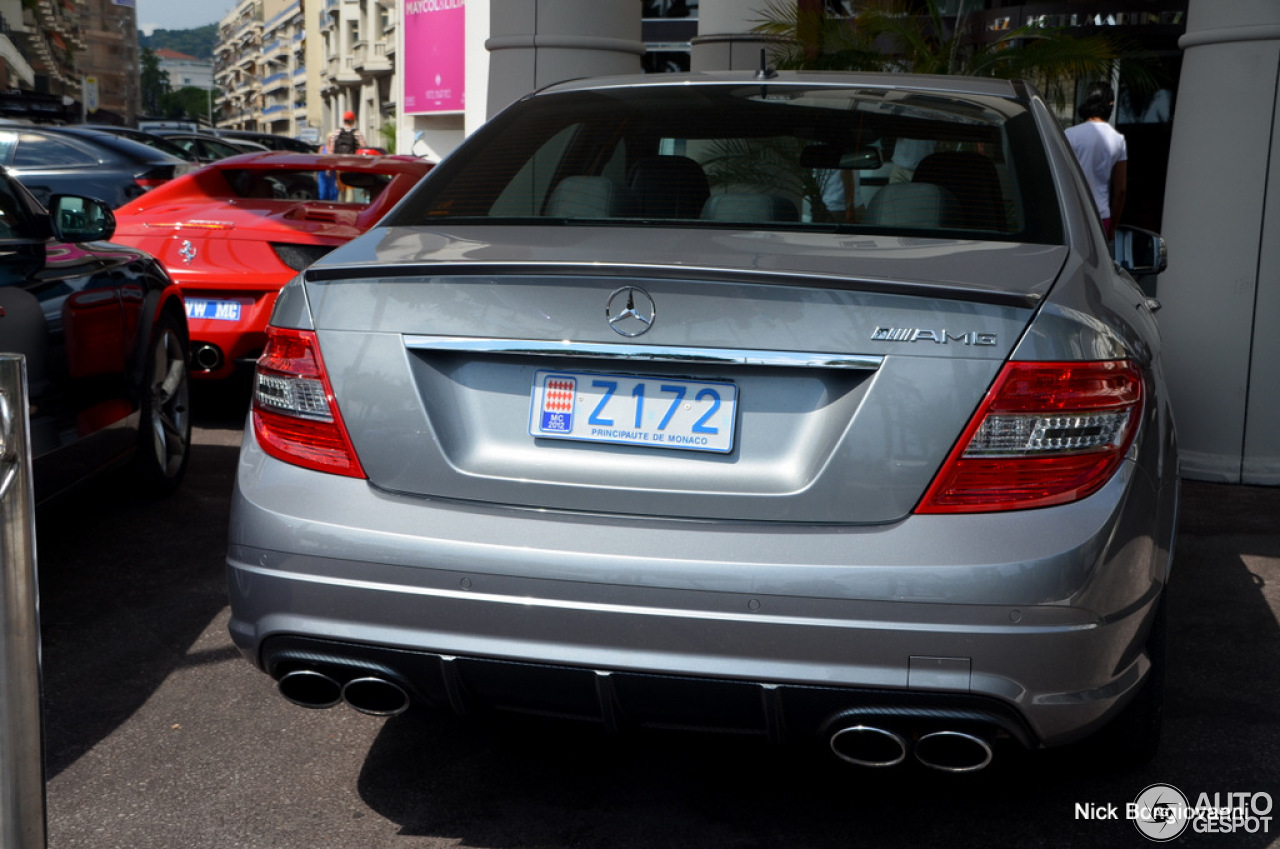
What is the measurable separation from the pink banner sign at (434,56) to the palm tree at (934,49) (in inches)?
1169

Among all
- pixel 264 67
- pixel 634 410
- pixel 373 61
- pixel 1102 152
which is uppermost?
pixel 264 67

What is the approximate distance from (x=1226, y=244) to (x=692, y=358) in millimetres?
4737

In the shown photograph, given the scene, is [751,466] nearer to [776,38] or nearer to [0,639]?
[0,639]

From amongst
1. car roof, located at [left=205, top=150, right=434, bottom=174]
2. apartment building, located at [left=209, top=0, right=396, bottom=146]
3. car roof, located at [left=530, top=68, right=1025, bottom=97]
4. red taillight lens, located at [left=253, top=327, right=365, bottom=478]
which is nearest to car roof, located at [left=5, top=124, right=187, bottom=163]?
car roof, located at [left=205, top=150, right=434, bottom=174]

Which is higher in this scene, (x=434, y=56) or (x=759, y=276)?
(x=434, y=56)

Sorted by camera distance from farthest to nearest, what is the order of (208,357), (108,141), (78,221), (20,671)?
(108,141) < (208,357) < (78,221) < (20,671)

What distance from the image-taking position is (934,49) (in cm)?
1045

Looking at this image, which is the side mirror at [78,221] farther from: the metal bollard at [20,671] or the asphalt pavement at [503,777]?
the metal bollard at [20,671]

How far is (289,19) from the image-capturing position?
113375mm

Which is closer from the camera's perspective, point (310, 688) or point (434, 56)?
point (310, 688)

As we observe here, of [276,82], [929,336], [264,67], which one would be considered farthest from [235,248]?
[264,67]

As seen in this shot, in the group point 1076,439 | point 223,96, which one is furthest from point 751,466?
point 223,96

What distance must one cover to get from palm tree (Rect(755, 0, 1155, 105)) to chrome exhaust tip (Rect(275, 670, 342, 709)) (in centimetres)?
792

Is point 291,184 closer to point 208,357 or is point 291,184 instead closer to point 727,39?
point 208,357
